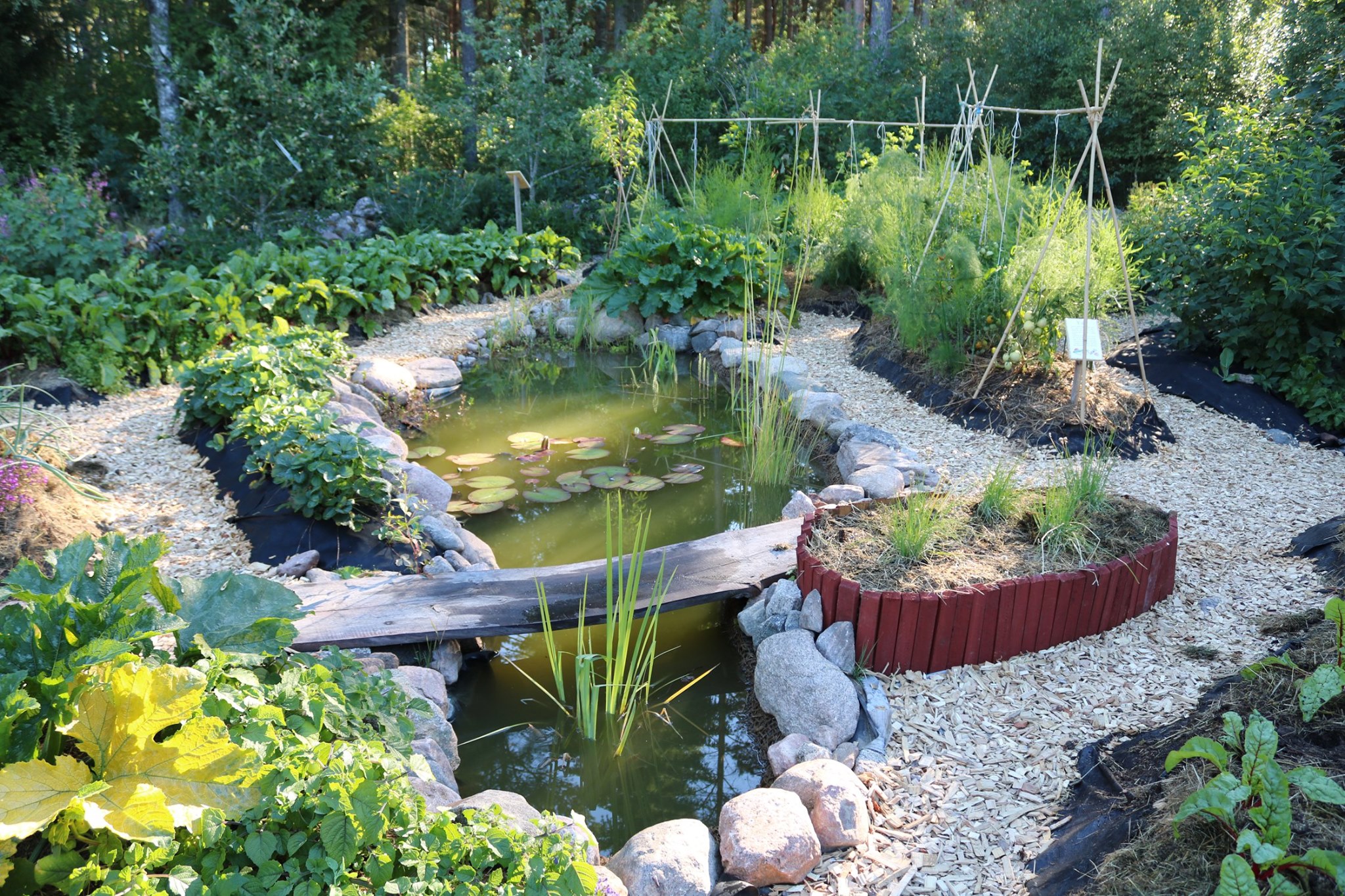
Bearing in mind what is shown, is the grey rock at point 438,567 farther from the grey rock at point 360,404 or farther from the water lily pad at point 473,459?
the grey rock at point 360,404

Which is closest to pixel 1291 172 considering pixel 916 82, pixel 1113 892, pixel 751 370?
pixel 751 370

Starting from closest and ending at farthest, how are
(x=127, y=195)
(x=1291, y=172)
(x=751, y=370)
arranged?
(x=1291, y=172) → (x=751, y=370) → (x=127, y=195)

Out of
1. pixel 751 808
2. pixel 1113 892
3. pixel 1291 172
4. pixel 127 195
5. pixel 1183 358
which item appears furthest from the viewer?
pixel 127 195

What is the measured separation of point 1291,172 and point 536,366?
484 cm

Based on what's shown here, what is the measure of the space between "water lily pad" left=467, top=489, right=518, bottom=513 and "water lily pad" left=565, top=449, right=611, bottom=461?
20.6 inches

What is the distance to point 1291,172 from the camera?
15.6 feet

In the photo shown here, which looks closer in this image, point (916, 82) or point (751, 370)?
point (751, 370)

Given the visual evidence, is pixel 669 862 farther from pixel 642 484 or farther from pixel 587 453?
pixel 587 453

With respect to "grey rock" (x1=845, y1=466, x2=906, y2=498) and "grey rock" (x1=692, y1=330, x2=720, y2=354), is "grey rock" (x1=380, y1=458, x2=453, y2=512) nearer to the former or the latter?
"grey rock" (x1=845, y1=466, x2=906, y2=498)

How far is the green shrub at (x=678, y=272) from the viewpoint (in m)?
6.78

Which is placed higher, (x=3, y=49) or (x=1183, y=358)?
(x=3, y=49)

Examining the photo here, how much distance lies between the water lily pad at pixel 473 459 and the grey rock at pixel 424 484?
518 millimetres

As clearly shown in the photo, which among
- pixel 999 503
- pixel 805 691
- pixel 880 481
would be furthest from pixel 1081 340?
pixel 805 691

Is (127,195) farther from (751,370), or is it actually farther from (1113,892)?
(1113,892)
